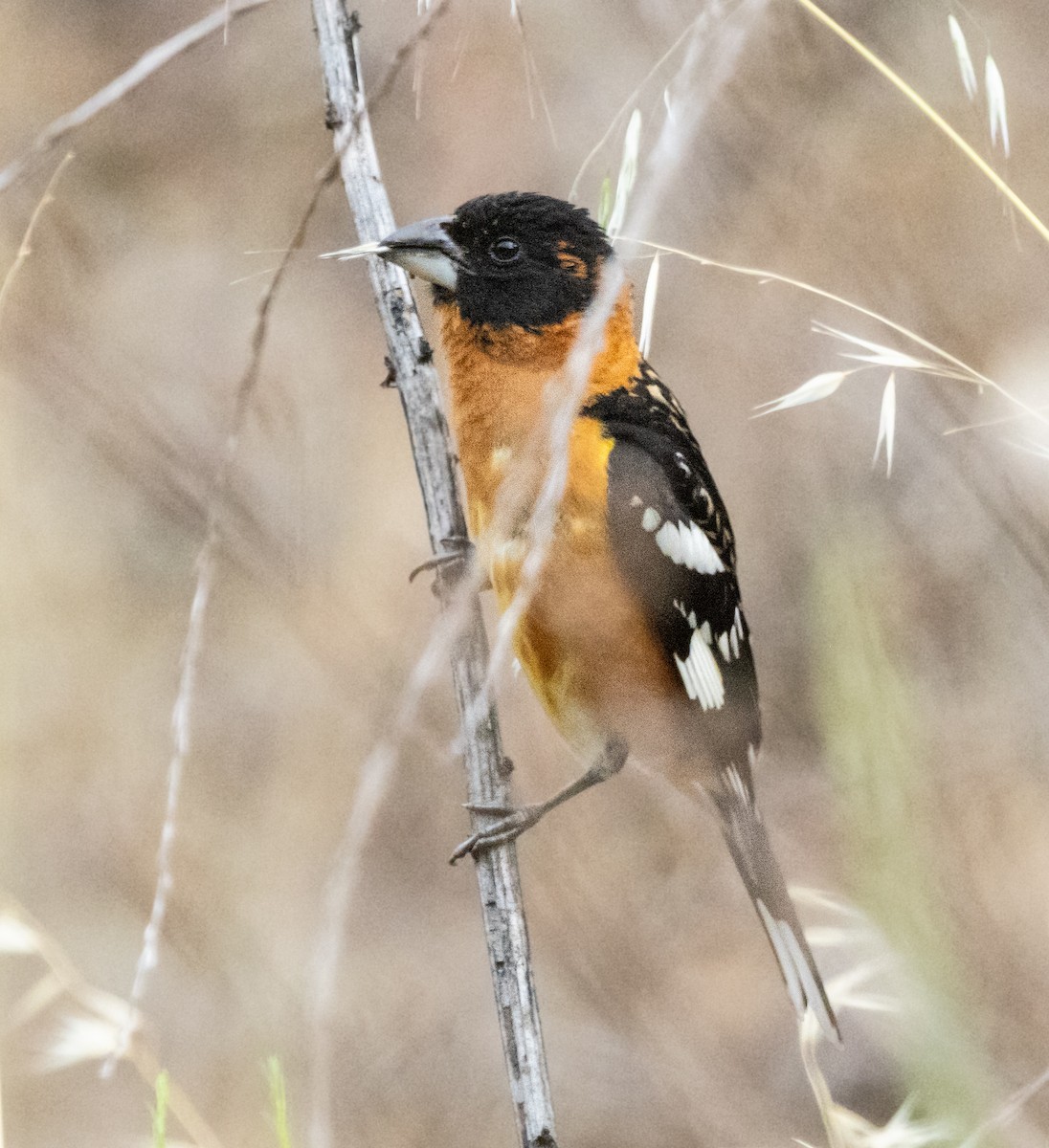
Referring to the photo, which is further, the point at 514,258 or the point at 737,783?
the point at 737,783

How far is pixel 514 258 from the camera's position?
83.2 inches

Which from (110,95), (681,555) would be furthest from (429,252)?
(110,95)

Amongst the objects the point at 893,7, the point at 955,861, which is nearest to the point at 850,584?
the point at 955,861

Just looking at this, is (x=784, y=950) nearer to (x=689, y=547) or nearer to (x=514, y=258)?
(x=689, y=547)

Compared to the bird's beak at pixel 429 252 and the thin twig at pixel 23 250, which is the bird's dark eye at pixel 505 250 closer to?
the bird's beak at pixel 429 252

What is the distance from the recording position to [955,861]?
2.55 metres

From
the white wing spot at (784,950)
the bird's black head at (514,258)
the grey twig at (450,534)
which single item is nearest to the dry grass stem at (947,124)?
the grey twig at (450,534)

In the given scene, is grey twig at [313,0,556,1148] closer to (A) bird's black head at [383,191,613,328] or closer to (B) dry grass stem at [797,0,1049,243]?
(A) bird's black head at [383,191,613,328]

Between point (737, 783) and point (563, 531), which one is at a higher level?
point (563, 531)

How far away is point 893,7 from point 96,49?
7.82 feet

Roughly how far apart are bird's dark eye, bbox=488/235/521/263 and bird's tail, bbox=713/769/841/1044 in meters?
0.97

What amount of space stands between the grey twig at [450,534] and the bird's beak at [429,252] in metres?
0.03

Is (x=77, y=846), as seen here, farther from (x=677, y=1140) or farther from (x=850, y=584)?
(x=850, y=584)

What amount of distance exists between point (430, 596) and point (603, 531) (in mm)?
1686
